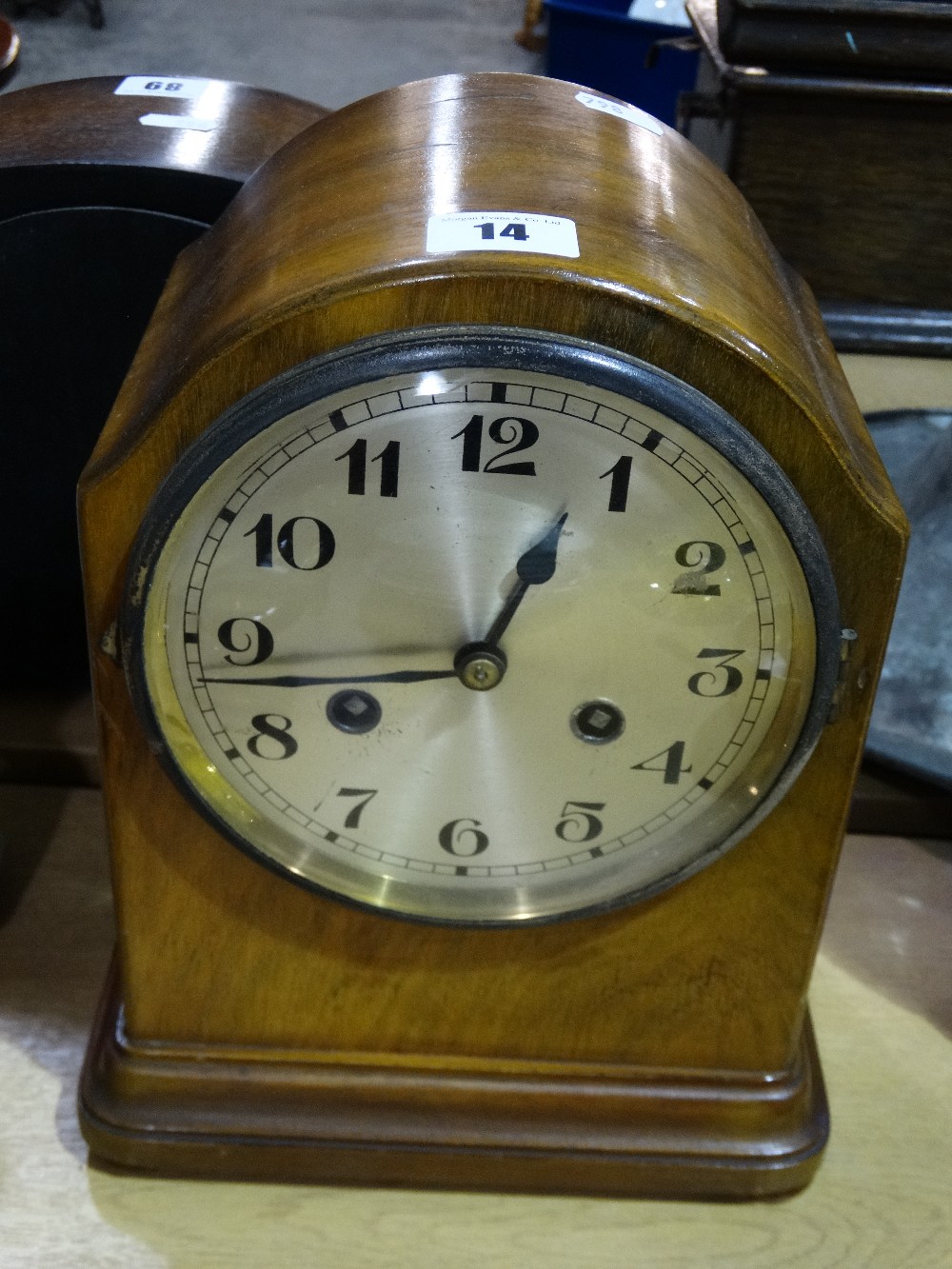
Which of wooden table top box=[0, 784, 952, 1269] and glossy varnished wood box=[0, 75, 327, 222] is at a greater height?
glossy varnished wood box=[0, 75, 327, 222]

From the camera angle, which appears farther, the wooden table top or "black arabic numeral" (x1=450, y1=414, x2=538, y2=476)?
the wooden table top

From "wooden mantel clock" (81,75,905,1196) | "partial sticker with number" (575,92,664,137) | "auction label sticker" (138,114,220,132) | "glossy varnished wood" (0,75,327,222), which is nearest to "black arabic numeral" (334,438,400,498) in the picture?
"wooden mantel clock" (81,75,905,1196)

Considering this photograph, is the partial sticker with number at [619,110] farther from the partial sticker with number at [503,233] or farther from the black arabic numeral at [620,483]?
the black arabic numeral at [620,483]

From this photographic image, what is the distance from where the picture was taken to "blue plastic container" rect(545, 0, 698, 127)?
225cm

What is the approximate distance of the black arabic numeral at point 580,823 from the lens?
87 cm

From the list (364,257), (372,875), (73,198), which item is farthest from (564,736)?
(73,198)

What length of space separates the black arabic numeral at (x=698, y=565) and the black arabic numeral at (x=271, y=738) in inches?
10.2

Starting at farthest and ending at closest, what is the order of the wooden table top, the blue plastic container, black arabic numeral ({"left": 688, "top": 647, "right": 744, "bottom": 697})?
the blue plastic container
the wooden table top
black arabic numeral ({"left": 688, "top": 647, "right": 744, "bottom": 697})

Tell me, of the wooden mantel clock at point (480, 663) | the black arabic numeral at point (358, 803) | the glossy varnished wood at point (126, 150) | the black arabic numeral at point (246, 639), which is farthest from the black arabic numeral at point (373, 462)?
the glossy varnished wood at point (126, 150)

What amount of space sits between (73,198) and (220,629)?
1.64 feet

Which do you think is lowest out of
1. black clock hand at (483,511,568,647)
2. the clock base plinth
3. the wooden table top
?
the wooden table top

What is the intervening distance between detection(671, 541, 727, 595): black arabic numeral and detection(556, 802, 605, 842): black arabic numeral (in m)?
0.17

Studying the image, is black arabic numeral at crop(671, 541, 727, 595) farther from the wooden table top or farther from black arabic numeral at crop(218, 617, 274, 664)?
the wooden table top

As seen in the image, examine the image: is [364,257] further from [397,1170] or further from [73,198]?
[397,1170]
